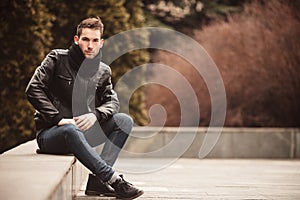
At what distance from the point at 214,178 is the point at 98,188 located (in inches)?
75.6

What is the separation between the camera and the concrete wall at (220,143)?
940 cm

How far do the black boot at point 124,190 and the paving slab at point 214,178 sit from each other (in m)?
0.31

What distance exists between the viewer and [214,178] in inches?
258

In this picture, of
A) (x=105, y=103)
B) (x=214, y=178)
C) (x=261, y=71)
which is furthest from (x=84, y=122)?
(x=261, y=71)

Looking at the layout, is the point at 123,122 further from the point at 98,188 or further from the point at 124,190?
the point at 124,190

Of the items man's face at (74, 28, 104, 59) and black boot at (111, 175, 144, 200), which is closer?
black boot at (111, 175, 144, 200)

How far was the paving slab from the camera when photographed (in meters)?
5.20

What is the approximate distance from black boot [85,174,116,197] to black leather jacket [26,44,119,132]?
0.52 m

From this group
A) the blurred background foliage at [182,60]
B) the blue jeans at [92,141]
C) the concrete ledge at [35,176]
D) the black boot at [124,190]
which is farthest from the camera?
the blurred background foliage at [182,60]

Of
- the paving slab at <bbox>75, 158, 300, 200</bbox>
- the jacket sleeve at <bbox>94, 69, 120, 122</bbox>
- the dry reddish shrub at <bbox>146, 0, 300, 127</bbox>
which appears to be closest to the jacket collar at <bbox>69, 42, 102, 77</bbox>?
the jacket sleeve at <bbox>94, 69, 120, 122</bbox>

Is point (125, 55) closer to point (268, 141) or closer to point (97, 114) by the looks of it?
point (268, 141)

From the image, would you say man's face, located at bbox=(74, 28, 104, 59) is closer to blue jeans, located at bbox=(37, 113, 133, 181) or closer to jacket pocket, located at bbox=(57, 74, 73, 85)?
jacket pocket, located at bbox=(57, 74, 73, 85)

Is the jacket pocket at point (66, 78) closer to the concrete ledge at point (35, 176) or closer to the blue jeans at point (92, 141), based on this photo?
the blue jeans at point (92, 141)

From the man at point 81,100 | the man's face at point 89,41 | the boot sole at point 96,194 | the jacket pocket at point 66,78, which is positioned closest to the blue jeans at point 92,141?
the man at point 81,100
